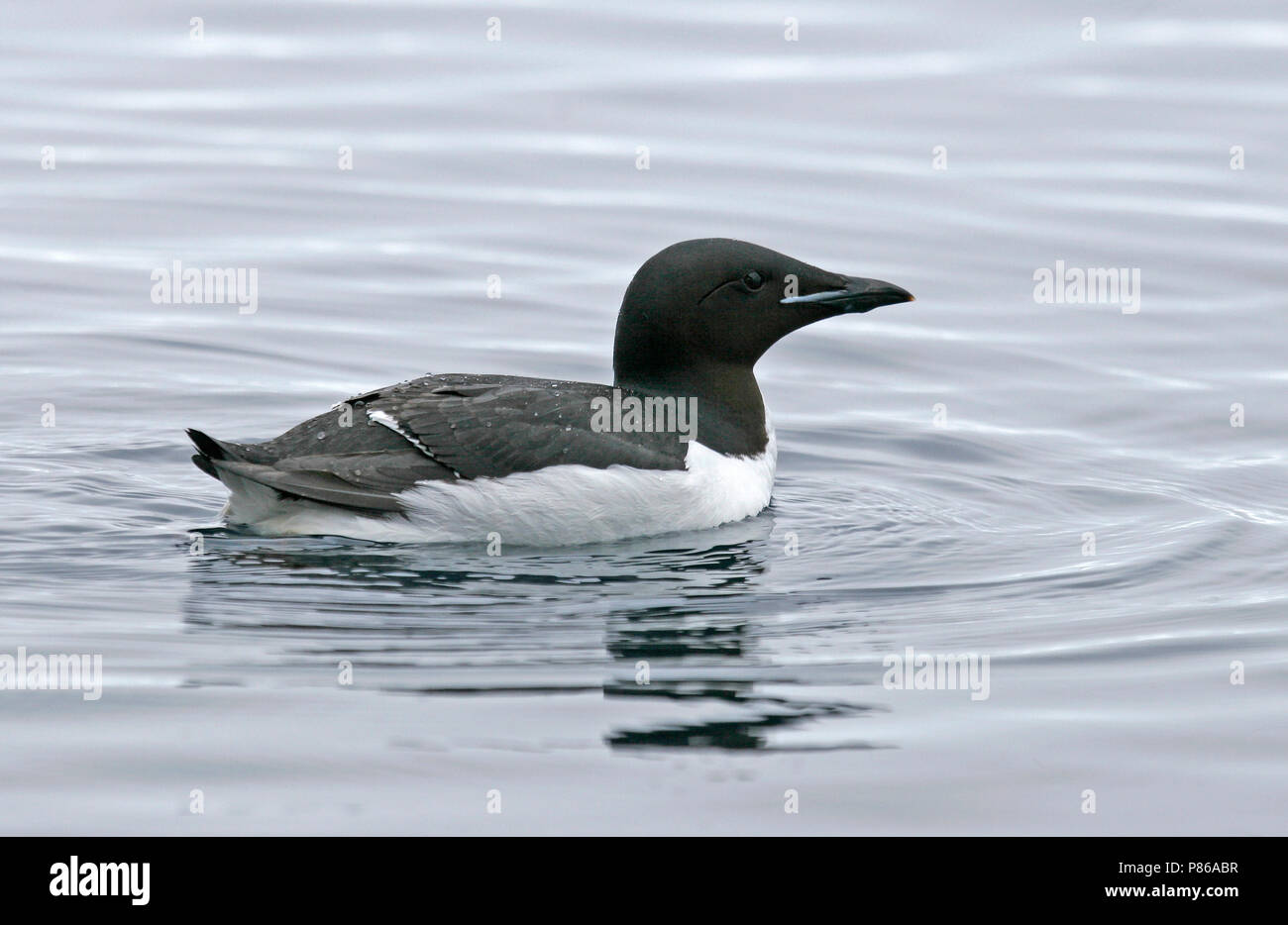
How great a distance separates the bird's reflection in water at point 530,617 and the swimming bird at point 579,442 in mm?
125

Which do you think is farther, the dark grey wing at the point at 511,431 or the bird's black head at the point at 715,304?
the bird's black head at the point at 715,304

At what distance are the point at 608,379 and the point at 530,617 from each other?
396cm

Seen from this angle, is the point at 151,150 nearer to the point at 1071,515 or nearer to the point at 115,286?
the point at 115,286

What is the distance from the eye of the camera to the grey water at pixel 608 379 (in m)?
5.84

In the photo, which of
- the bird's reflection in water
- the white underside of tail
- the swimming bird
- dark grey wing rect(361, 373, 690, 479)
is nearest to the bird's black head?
the swimming bird

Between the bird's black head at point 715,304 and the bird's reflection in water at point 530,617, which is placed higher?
the bird's black head at point 715,304

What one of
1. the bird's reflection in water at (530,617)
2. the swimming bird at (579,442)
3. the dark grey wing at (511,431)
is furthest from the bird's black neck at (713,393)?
Answer: the bird's reflection in water at (530,617)

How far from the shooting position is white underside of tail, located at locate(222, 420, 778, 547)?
791 centimetres

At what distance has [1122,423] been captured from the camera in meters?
10.3

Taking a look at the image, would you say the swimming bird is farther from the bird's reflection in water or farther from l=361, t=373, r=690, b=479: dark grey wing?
the bird's reflection in water

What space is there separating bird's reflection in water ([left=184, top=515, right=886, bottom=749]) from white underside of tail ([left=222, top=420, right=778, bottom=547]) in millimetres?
69

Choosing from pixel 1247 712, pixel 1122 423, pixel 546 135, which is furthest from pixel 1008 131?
pixel 1247 712

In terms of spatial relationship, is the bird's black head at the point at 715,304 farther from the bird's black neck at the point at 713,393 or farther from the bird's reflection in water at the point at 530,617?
the bird's reflection in water at the point at 530,617

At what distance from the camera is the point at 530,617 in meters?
7.07
